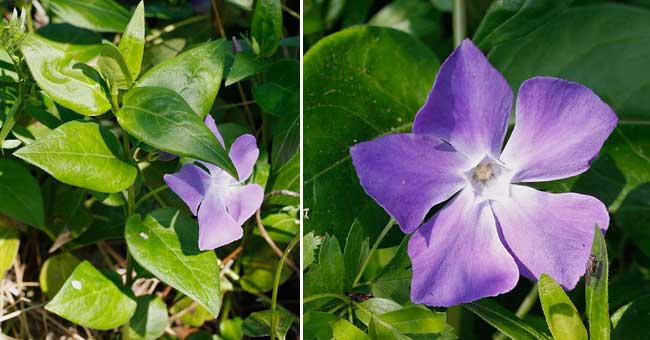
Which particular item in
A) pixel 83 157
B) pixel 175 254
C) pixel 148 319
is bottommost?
pixel 148 319

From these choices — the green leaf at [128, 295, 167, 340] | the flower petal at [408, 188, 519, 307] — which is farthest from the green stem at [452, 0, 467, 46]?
the green leaf at [128, 295, 167, 340]

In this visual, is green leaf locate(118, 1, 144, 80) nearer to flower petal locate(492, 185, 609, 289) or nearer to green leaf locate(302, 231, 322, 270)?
green leaf locate(302, 231, 322, 270)

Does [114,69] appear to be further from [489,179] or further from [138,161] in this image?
[489,179]

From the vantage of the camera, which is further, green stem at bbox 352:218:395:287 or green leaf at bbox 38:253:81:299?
Answer: green leaf at bbox 38:253:81:299

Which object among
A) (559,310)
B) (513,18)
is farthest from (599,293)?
(513,18)

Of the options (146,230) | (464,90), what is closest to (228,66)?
(146,230)

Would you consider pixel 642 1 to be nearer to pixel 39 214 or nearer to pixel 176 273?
pixel 176 273
